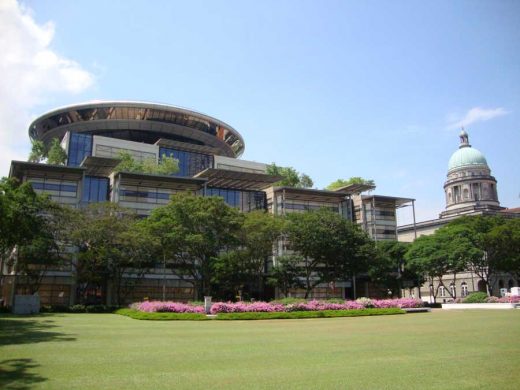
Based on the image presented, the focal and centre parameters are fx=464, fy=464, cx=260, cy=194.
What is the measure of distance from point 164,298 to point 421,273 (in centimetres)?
3356

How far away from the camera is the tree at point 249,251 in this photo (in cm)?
4759

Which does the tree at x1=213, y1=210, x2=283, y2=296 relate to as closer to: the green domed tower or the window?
the window

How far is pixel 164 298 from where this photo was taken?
5531 centimetres

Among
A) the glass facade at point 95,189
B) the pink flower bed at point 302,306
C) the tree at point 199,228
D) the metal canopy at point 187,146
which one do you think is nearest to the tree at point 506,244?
the pink flower bed at point 302,306

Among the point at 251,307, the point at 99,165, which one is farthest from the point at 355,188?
the point at 251,307

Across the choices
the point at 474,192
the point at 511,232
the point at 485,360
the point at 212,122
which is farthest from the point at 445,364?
the point at 474,192

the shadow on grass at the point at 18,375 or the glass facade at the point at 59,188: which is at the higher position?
the glass facade at the point at 59,188

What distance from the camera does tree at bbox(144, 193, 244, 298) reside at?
45188 millimetres

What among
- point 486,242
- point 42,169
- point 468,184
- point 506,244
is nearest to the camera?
point 42,169

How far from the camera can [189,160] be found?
86250mm

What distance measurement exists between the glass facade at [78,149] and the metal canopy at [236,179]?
75.4ft

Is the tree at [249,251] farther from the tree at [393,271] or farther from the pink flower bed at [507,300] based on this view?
the pink flower bed at [507,300]

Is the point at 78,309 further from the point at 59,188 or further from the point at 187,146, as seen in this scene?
the point at 187,146

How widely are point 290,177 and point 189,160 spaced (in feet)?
62.5
